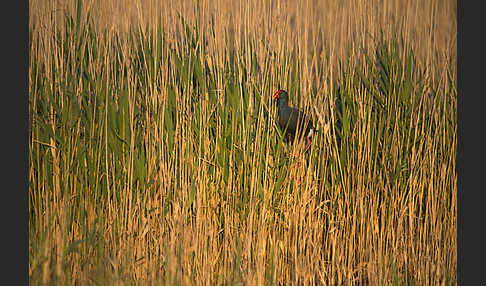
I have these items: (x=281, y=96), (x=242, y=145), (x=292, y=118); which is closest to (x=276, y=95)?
(x=281, y=96)

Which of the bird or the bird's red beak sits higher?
the bird's red beak

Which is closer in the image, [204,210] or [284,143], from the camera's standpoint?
[204,210]

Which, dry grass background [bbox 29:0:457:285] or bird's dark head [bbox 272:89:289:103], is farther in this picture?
bird's dark head [bbox 272:89:289:103]

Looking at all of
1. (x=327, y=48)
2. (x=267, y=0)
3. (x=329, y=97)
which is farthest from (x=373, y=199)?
Answer: (x=267, y=0)

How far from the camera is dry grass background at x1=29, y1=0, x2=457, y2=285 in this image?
317cm

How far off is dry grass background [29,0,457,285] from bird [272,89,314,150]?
0.21 feet

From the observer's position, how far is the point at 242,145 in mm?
3201

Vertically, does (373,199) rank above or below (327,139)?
below

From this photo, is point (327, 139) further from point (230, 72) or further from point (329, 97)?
point (230, 72)

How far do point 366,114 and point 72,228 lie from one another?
6.03ft

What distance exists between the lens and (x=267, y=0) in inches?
129

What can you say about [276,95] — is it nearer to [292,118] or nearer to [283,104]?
[283,104]

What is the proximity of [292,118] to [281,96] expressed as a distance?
0.17 metres

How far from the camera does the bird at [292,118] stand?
10.8 feet
